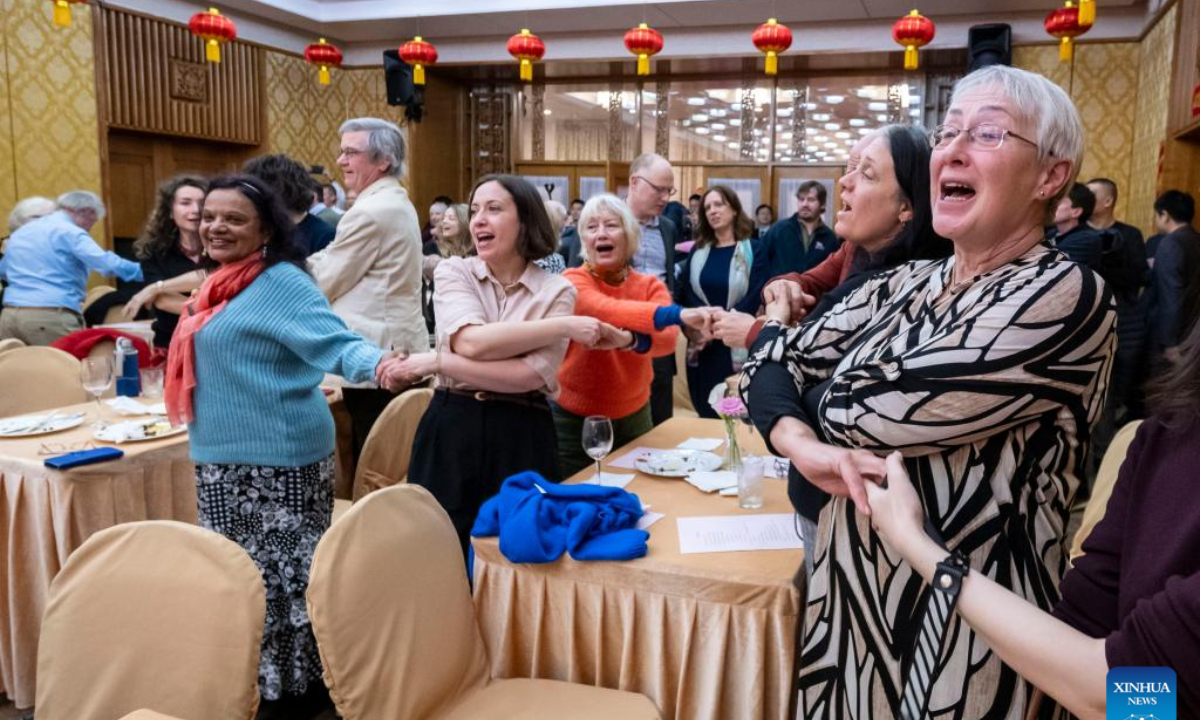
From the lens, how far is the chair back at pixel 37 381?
3.46 metres

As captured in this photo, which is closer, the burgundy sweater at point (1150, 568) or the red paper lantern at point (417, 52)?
the burgundy sweater at point (1150, 568)

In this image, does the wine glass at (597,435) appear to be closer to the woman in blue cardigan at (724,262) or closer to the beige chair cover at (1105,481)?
the beige chair cover at (1105,481)

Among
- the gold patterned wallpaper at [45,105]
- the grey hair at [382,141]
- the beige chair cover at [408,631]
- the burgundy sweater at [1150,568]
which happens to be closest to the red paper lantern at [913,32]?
the grey hair at [382,141]

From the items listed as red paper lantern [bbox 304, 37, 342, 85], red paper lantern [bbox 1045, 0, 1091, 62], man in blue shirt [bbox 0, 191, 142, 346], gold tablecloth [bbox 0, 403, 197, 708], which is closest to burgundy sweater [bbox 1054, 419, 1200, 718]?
gold tablecloth [bbox 0, 403, 197, 708]

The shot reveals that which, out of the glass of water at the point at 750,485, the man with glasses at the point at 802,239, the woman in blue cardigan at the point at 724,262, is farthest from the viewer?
the man with glasses at the point at 802,239

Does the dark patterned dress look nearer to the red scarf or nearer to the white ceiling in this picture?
the red scarf

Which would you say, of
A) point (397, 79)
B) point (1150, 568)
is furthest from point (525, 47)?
point (1150, 568)

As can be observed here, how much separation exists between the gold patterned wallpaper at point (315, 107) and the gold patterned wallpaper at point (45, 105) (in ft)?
7.50

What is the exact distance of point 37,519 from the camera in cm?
257

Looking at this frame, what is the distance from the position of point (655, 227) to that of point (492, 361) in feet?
7.15

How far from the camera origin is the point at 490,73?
11031 millimetres

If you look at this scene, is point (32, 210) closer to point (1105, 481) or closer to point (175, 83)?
point (175, 83)

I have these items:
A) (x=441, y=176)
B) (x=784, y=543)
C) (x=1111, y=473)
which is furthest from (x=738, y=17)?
(x=784, y=543)

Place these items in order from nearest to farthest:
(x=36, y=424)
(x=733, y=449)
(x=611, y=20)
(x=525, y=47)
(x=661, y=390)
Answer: (x=733, y=449)
(x=36, y=424)
(x=661, y=390)
(x=525, y=47)
(x=611, y=20)
